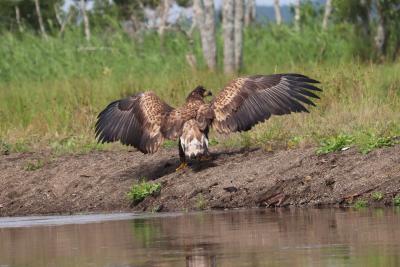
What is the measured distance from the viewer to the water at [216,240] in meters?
8.20

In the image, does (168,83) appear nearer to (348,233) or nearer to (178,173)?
(178,173)

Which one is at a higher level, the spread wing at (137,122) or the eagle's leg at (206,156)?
the spread wing at (137,122)

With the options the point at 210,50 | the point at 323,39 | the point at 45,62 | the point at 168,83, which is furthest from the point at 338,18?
the point at 168,83

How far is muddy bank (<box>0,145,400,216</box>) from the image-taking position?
39.6 ft

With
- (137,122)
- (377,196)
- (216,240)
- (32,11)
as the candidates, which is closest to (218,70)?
(137,122)

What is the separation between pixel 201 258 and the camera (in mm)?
8375

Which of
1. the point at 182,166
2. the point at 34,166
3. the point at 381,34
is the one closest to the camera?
the point at 182,166

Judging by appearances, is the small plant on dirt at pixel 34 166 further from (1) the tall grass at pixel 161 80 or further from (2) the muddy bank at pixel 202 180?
(1) the tall grass at pixel 161 80

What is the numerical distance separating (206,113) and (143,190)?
1157mm

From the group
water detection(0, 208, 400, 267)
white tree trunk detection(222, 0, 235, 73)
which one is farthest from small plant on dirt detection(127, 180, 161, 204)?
white tree trunk detection(222, 0, 235, 73)

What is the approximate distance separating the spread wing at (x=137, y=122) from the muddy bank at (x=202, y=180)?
0.44 metres

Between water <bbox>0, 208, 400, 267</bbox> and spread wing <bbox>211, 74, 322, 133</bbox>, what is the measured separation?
1.77m

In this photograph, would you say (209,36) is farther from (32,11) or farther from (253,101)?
(32,11)

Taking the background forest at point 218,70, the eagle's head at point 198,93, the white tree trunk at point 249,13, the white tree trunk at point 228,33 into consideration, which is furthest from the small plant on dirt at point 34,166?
the white tree trunk at point 249,13
